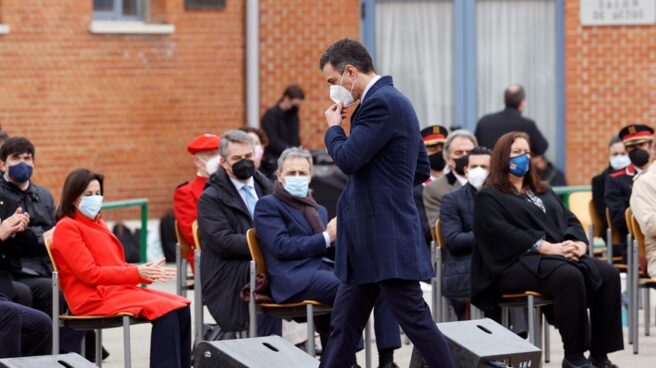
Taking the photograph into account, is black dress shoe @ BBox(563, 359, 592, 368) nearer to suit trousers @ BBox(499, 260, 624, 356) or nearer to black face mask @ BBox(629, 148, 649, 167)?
suit trousers @ BBox(499, 260, 624, 356)

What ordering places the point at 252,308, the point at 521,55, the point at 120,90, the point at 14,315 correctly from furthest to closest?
the point at 521,55 < the point at 120,90 < the point at 252,308 < the point at 14,315

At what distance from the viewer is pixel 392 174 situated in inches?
334

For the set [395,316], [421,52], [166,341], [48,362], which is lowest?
[166,341]

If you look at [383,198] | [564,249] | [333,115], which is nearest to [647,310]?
[564,249]

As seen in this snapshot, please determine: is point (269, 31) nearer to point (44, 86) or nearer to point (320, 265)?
point (44, 86)

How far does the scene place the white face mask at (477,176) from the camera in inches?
443

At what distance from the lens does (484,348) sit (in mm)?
9047

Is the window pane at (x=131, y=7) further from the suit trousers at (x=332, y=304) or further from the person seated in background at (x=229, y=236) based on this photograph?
the suit trousers at (x=332, y=304)

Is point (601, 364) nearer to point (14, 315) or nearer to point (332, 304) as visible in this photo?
point (332, 304)

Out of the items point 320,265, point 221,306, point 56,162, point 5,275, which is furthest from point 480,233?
point 56,162

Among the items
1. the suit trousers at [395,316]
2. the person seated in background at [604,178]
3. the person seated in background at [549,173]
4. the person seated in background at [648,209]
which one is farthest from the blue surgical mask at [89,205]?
the person seated in background at [549,173]

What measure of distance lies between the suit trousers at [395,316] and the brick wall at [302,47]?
33.2 ft

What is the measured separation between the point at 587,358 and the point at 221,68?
28.7 feet

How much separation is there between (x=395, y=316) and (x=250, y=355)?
2.51 feet
